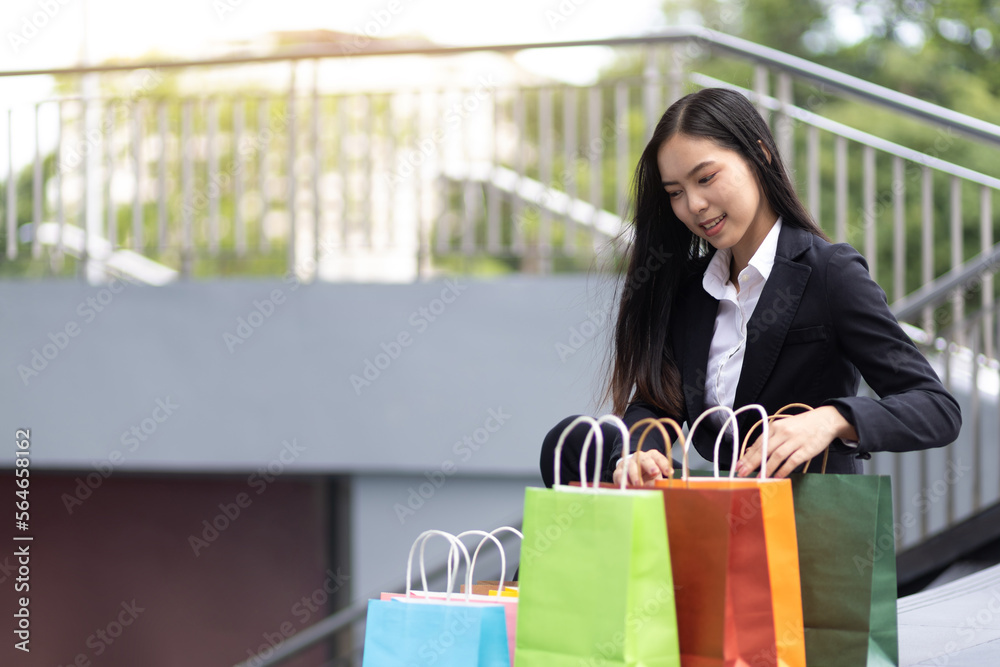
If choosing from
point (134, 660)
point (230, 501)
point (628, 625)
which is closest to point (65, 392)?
point (230, 501)

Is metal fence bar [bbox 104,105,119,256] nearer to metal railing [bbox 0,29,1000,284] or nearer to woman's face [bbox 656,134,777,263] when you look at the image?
metal railing [bbox 0,29,1000,284]

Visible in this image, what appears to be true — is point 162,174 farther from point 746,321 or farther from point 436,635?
point 436,635

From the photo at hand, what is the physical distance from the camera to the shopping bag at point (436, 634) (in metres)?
1.23

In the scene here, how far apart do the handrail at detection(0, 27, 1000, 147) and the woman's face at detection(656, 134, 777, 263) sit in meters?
2.04

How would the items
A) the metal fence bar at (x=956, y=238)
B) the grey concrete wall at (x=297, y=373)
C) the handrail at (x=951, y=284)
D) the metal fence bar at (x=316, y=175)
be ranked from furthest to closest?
1. the metal fence bar at (x=316, y=175)
2. the grey concrete wall at (x=297, y=373)
3. the metal fence bar at (x=956, y=238)
4. the handrail at (x=951, y=284)

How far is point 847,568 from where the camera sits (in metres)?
1.27

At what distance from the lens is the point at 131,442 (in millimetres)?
4062

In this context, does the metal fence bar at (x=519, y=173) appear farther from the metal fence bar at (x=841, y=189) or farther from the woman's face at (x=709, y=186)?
the woman's face at (x=709, y=186)

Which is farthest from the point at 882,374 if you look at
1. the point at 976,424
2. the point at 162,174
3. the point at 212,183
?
the point at 162,174

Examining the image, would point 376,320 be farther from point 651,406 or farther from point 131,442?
point 651,406

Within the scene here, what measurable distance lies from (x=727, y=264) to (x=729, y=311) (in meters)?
0.09

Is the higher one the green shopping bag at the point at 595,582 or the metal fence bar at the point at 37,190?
the metal fence bar at the point at 37,190

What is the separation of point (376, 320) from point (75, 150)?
171cm

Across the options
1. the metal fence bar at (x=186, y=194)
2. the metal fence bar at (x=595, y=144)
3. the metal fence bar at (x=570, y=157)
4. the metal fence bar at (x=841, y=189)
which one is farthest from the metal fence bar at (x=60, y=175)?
the metal fence bar at (x=841, y=189)
